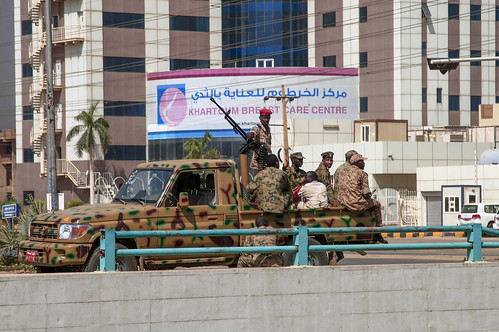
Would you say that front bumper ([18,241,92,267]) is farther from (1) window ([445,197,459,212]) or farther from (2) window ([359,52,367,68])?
(2) window ([359,52,367,68])

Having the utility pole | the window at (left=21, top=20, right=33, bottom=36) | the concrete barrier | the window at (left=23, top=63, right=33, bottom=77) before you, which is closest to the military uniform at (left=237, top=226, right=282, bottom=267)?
the concrete barrier

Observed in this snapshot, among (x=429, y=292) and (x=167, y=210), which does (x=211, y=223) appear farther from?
(x=429, y=292)

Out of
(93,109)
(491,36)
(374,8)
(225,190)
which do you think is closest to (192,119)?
(93,109)

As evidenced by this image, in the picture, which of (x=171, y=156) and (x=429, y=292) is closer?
(x=429, y=292)

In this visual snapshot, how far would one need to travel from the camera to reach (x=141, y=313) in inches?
427

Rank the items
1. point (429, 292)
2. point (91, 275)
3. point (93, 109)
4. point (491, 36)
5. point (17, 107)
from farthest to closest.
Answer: point (17, 107)
point (491, 36)
point (93, 109)
point (429, 292)
point (91, 275)

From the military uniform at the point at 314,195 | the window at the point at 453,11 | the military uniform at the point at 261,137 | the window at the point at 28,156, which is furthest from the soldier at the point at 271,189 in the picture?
the window at the point at 28,156

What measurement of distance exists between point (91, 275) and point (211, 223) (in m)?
3.58

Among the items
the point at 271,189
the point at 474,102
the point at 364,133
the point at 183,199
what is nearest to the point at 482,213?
the point at 364,133

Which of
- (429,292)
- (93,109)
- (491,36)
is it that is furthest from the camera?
(491,36)

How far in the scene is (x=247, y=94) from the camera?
7181 cm

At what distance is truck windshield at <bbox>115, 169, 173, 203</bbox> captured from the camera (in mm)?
13852

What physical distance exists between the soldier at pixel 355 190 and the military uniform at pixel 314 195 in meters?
0.35

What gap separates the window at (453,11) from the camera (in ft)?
245
